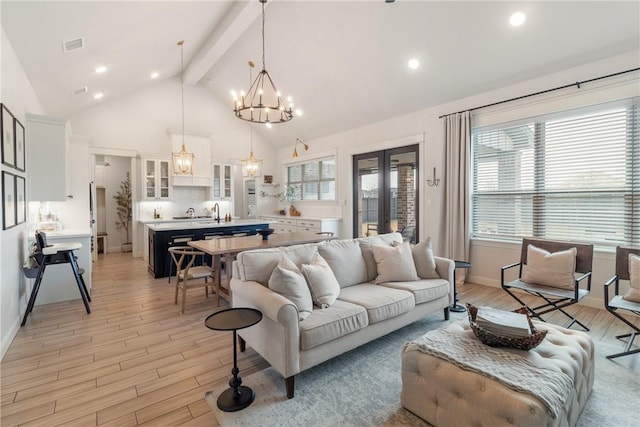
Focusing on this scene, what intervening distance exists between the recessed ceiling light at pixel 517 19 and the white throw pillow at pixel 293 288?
3.87 meters

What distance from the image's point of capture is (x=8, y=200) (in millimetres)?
2982

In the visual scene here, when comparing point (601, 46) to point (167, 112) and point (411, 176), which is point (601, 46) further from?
point (167, 112)

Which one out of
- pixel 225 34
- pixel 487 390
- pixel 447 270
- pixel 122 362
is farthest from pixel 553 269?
pixel 225 34

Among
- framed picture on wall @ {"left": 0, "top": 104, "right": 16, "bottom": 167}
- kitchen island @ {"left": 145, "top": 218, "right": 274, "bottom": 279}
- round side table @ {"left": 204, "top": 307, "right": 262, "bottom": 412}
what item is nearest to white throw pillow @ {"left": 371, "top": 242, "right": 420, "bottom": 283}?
round side table @ {"left": 204, "top": 307, "right": 262, "bottom": 412}

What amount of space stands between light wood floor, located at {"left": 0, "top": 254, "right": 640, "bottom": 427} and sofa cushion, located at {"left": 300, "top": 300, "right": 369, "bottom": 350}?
69 centimetres

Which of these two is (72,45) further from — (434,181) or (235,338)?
(434,181)

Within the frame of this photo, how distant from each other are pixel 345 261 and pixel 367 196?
3.91 metres

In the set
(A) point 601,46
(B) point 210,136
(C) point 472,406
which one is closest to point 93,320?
(C) point 472,406

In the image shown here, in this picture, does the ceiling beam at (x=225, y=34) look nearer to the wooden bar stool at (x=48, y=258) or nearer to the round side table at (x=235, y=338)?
the wooden bar stool at (x=48, y=258)

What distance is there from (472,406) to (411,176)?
4737 mm

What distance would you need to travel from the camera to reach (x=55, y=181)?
164 inches

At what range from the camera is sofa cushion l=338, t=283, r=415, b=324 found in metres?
2.61

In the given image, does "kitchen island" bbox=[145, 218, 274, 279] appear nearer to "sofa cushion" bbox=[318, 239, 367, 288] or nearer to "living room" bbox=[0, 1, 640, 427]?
"living room" bbox=[0, 1, 640, 427]

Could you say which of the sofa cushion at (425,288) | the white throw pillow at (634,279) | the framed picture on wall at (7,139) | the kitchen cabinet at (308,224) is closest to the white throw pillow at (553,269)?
the white throw pillow at (634,279)
